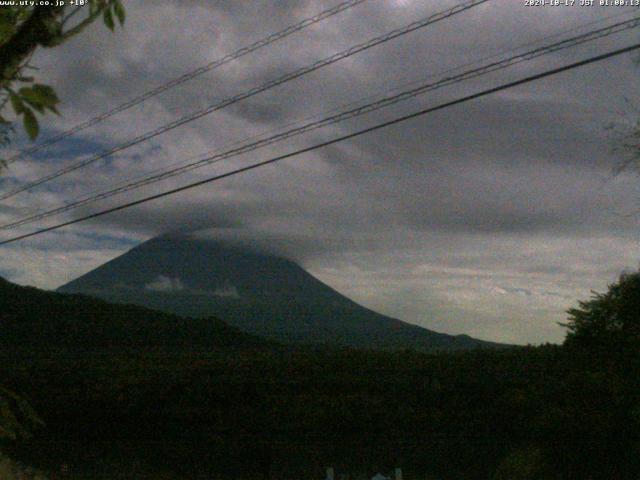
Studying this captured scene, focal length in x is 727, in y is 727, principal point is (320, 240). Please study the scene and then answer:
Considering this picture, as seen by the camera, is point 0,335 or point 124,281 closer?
point 0,335

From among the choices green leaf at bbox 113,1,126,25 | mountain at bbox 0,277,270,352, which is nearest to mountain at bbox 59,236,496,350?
mountain at bbox 0,277,270,352

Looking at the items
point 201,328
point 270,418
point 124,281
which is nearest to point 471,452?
point 270,418

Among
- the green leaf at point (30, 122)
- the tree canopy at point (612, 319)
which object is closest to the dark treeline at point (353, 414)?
the tree canopy at point (612, 319)

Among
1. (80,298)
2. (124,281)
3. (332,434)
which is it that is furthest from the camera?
(124,281)

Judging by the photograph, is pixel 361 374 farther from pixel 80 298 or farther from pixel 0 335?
pixel 80 298

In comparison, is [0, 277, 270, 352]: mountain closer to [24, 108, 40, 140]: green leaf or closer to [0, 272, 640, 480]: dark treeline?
[0, 272, 640, 480]: dark treeline

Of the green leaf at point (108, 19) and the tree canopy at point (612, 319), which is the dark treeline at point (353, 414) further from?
the green leaf at point (108, 19)

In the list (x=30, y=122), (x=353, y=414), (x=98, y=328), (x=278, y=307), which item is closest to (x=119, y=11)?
(x=30, y=122)
